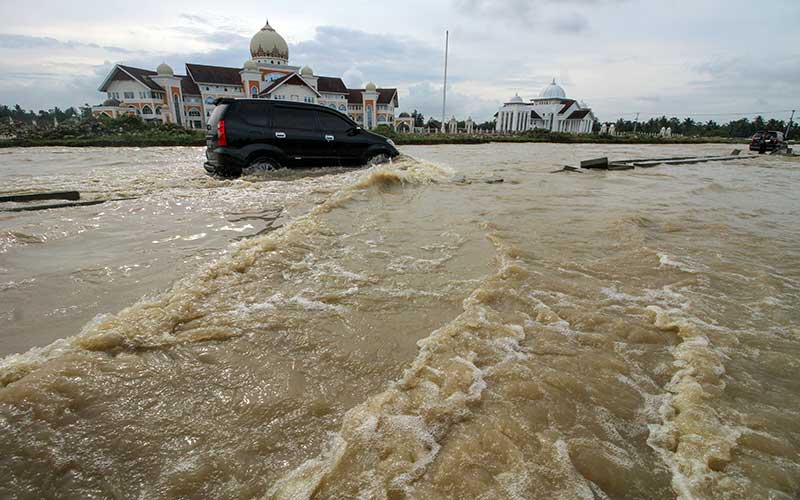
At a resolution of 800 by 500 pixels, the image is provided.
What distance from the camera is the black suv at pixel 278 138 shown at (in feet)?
25.2

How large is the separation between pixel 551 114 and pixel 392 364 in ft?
279

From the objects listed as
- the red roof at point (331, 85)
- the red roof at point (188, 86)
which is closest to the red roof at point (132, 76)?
the red roof at point (188, 86)

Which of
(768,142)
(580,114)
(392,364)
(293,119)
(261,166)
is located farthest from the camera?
(580,114)

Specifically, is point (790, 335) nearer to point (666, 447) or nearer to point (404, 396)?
point (666, 447)

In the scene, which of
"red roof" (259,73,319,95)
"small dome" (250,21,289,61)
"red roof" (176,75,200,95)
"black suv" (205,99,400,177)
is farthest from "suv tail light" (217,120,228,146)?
"red roof" (176,75,200,95)

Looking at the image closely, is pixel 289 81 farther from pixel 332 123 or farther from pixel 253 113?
pixel 253 113

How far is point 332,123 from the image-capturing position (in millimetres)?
8766

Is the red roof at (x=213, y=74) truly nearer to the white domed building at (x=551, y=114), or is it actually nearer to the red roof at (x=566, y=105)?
the white domed building at (x=551, y=114)

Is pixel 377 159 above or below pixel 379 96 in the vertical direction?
below

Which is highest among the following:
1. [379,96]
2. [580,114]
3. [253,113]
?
[379,96]

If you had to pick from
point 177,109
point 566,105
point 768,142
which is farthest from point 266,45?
point 566,105

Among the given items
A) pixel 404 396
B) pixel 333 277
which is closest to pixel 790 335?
pixel 404 396

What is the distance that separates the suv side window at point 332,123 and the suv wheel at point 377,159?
87 centimetres

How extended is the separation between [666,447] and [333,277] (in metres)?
2.41
